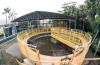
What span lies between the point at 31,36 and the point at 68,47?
458 cm

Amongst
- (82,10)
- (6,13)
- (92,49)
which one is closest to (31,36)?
(92,49)


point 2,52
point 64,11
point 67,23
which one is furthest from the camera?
point 64,11

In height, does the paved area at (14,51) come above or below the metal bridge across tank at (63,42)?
below

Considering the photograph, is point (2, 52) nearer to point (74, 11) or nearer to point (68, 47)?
point (68, 47)

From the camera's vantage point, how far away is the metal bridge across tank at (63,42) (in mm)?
14281

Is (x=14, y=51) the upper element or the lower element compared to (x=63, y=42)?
lower

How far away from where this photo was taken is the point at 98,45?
21.0 m

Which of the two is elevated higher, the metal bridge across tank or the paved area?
the metal bridge across tank

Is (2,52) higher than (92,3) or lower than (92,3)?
lower

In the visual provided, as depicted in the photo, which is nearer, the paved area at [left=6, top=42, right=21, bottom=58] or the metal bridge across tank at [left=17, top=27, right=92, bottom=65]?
the metal bridge across tank at [left=17, top=27, right=92, bottom=65]

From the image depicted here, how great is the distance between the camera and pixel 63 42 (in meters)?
23.3

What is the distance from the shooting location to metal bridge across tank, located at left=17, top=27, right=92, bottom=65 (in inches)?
562

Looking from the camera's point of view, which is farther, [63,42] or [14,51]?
[63,42]

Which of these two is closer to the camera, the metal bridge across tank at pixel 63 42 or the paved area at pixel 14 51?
the metal bridge across tank at pixel 63 42
